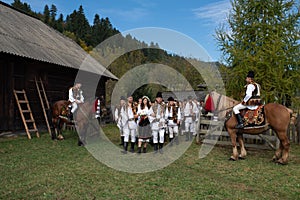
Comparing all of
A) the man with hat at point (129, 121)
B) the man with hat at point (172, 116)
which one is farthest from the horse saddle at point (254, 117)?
the man with hat at point (129, 121)

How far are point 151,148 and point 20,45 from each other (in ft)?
21.5

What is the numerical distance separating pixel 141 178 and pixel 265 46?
25.5 feet

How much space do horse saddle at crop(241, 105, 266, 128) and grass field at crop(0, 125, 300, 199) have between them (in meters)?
0.98

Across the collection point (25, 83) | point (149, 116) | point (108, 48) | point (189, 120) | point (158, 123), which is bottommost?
point (189, 120)

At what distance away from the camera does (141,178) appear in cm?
513

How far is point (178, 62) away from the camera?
33.0 m

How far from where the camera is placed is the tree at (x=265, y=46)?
10148mm

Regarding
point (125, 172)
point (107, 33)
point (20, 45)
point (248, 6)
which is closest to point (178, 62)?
point (107, 33)

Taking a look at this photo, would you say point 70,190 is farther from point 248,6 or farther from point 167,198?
point 248,6

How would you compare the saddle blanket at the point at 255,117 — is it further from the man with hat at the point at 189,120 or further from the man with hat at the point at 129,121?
the man with hat at the point at 189,120

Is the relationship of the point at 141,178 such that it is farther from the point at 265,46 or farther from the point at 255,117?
the point at 265,46

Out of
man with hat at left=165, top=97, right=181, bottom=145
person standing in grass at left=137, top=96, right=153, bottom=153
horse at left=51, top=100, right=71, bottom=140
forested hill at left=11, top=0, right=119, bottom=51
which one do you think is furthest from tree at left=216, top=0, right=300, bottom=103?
forested hill at left=11, top=0, right=119, bottom=51

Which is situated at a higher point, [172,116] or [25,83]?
[25,83]

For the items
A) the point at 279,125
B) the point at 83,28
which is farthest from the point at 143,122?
the point at 83,28
